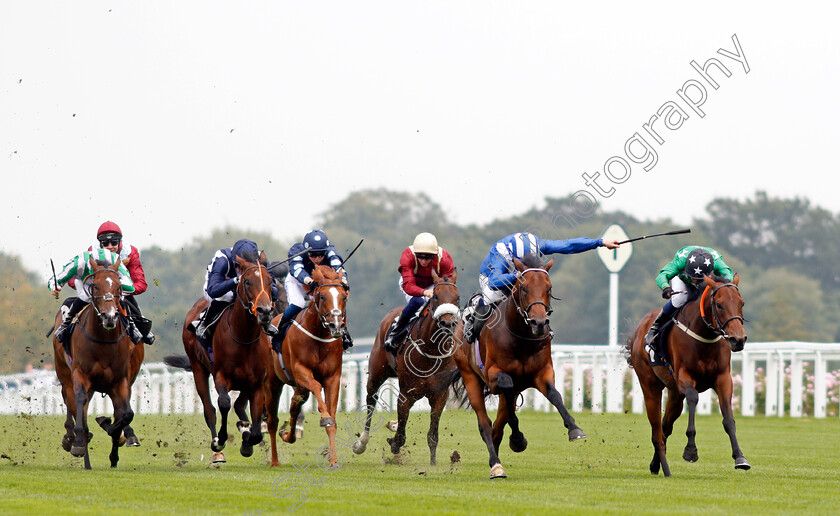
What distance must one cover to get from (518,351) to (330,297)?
1.73 meters

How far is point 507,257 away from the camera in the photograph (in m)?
10.1

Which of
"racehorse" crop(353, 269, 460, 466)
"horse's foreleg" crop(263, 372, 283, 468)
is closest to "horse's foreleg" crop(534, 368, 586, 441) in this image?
"racehorse" crop(353, 269, 460, 466)

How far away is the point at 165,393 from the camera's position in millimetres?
26000

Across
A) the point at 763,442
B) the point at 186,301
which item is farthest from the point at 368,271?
the point at 763,442

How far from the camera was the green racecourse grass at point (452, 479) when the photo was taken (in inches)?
301

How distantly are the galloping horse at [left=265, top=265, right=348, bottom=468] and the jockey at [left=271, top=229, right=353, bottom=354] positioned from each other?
183mm

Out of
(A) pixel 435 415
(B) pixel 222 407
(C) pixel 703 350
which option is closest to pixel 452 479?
(A) pixel 435 415

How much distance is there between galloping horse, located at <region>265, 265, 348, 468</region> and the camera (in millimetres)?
10344

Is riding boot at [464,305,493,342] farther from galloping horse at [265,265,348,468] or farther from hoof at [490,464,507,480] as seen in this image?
hoof at [490,464,507,480]

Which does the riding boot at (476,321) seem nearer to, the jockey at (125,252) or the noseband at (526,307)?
the noseband at (526,307)

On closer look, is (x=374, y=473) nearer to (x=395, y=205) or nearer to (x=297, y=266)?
(x=297, y=266)

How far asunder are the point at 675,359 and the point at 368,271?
136 ft

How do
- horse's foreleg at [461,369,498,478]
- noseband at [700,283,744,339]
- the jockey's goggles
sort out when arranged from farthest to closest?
the jockey's goggles
noseband at [700,283,744,339]
horse's foreleg at [461,369,498,478]

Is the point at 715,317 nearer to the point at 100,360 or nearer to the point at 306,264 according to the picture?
the point at 306,264
